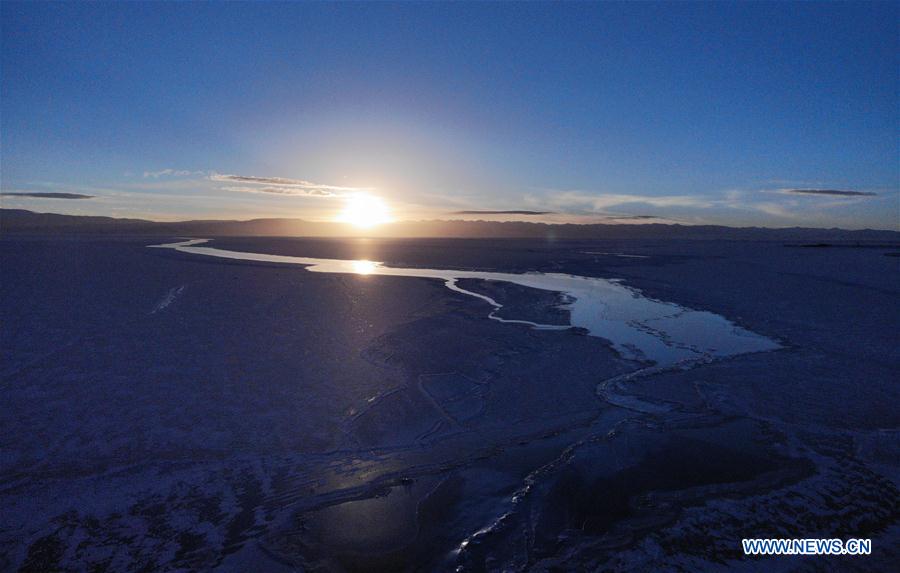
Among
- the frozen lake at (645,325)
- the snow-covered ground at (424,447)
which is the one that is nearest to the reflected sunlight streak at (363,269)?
the frozen lake at (645,325)

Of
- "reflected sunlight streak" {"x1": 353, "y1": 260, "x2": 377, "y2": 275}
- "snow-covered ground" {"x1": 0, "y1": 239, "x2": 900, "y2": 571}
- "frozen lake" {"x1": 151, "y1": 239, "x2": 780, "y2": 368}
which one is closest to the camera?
"snow-covered ground" {"x1": 0, "y1": 239, "x2": 900, "y2": 571}

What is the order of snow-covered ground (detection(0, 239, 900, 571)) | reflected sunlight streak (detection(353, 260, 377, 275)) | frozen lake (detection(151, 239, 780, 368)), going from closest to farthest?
snow-covered ground (detection(0, 239, 900, 571))
frozen lake (detection(151, 239, 780, 368))
reflected sunlight streak (detection(353, 260, 377, 275))

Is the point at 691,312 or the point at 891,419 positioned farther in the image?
the point at 691,312

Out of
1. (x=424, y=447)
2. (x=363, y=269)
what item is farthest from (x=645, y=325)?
(x=363, y=269)

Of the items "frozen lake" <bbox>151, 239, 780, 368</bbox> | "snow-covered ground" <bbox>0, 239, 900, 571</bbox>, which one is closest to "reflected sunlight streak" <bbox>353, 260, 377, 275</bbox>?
"frozen lake" <bbox>151, 239, 780, 368</bbox>

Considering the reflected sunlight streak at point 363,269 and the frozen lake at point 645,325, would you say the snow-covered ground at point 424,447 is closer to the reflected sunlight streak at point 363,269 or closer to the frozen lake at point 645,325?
the frozen lake at point 645,325

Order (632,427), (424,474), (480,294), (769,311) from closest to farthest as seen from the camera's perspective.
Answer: (424,474) < (632,427) < (769,311) < (480,294)

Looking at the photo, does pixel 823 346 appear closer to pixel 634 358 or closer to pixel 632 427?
pixel 634 358

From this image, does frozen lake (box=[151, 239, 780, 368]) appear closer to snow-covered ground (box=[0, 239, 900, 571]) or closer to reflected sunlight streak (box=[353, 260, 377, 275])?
snow-covered ground (box=[0, 239, 900, 571])

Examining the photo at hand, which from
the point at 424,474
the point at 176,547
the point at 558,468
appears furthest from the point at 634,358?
the point at 176,547
